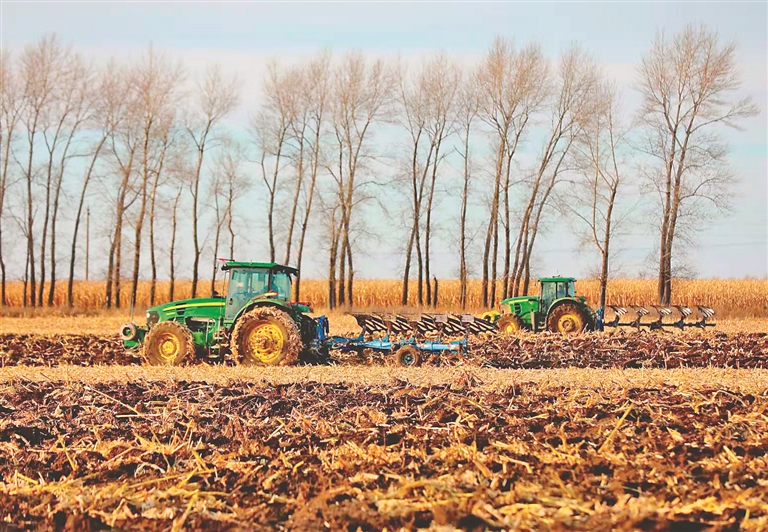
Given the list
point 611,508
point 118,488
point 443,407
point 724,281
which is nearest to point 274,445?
point 118,488

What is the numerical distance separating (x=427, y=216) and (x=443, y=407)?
31.4 m

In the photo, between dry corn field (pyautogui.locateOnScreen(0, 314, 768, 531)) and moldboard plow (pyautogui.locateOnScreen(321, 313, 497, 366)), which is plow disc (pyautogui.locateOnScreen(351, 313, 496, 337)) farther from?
dry corn field (pyautogui.locateOnScreen(0, 314, 768, 531))

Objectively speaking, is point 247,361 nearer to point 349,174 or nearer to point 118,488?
point 118,488

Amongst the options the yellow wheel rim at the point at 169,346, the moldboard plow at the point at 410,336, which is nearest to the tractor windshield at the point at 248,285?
the yellow wheel rim at the point at 169,346

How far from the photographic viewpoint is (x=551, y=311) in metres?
23.1

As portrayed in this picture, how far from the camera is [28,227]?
4053 cm

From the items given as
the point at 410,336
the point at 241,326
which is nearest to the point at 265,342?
the point at 241,326

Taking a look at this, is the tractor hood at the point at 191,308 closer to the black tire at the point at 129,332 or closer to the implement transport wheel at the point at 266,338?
the black tire at the point at 129,332

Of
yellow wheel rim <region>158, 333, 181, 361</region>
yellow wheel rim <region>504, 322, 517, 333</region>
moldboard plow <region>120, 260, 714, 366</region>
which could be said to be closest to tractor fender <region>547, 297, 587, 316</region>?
yellow wheel rim <region>504, 322, 517, 333</region>

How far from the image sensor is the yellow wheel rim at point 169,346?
15.7 m

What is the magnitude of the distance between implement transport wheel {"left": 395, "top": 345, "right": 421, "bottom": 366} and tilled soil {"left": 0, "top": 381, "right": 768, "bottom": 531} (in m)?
4.12

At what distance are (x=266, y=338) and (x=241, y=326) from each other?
499 mm

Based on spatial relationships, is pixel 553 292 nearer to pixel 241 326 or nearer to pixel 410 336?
pixel 410 336

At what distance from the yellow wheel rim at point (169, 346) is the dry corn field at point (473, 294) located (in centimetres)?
2633
